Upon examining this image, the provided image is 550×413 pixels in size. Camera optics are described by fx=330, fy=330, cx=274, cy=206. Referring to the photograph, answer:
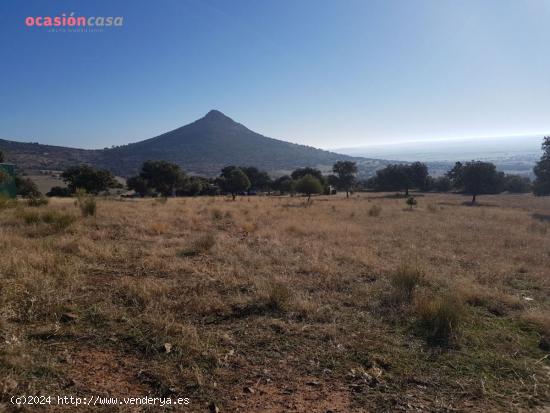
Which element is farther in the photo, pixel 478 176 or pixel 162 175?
pixel 162 175

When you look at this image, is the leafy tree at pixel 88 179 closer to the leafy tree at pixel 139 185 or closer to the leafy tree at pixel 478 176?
the leafy tree at pixel 139 185

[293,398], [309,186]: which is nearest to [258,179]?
[309,186]

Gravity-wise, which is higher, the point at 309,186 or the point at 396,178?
the point at 396,178

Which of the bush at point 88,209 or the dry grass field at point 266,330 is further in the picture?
the bush at point 88,209

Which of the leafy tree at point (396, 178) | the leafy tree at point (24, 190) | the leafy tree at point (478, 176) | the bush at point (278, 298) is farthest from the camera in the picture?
the leafy tree at point (396, 178)

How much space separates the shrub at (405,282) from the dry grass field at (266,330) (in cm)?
5

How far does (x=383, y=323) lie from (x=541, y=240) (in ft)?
45.8

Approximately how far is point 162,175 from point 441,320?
2082 inches

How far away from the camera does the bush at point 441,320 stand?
15.0ft

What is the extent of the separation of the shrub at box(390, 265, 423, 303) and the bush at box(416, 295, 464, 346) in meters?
0.73

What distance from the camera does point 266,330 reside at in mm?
4707

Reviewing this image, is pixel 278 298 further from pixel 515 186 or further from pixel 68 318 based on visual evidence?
pixel 515 186

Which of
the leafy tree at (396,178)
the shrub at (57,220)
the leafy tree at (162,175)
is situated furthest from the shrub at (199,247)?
the leafy tree at (396,178)

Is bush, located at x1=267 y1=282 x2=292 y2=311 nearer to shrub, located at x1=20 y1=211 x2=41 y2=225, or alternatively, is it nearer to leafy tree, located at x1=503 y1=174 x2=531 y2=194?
shrub, located at x1=20 y1=211 x2=41 y2=225
